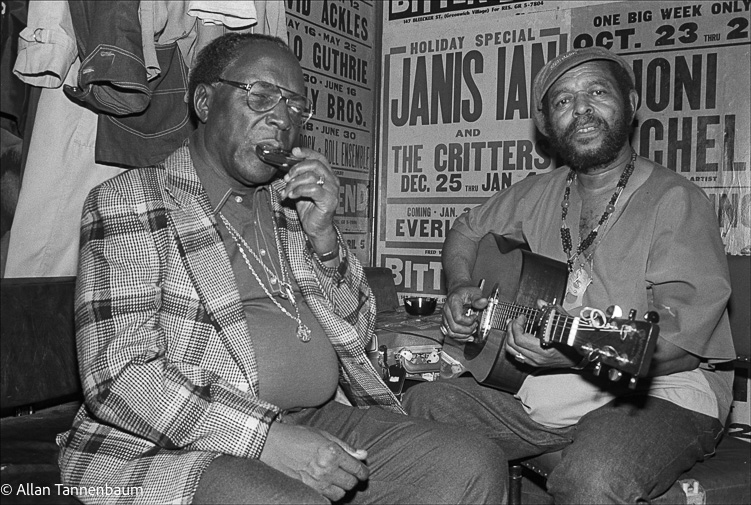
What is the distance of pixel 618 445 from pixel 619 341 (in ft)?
1.61

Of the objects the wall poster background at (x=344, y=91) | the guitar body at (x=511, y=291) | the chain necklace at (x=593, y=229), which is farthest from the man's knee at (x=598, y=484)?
the wall poster background at (x=344, y=91)

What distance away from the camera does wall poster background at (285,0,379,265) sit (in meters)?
4.02

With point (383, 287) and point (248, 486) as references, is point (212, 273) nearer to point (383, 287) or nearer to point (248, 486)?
point (248, 486)

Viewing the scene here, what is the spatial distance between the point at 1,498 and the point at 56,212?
3.80 ft

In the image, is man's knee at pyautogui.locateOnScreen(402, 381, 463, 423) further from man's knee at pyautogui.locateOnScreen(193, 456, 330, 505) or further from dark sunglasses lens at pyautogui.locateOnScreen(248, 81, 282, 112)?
dark sunglasses lens at pyautogui.locateOnScreen(248, 81, 282, 112)

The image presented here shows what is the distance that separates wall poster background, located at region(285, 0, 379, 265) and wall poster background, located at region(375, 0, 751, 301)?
5.1 inches

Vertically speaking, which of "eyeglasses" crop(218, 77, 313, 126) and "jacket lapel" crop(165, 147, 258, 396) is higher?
"eyeglasses" crop(218, 77, 313, 126)

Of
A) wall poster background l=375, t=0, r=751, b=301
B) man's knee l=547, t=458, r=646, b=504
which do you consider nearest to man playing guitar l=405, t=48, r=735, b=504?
man's knee l=547, t=458, r=646, b=504

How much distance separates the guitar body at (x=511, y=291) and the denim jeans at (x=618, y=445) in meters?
0.14

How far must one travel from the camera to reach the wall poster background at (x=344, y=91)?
402 centimetres

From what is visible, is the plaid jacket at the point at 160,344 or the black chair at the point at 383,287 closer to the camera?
the plaid jacket at the point at 160,344

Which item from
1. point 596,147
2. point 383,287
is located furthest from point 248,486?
point 383,287

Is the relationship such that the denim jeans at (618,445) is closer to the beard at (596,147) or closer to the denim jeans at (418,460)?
the denim jeans at (418,460)

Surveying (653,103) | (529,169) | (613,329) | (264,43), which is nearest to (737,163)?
(653,103)
